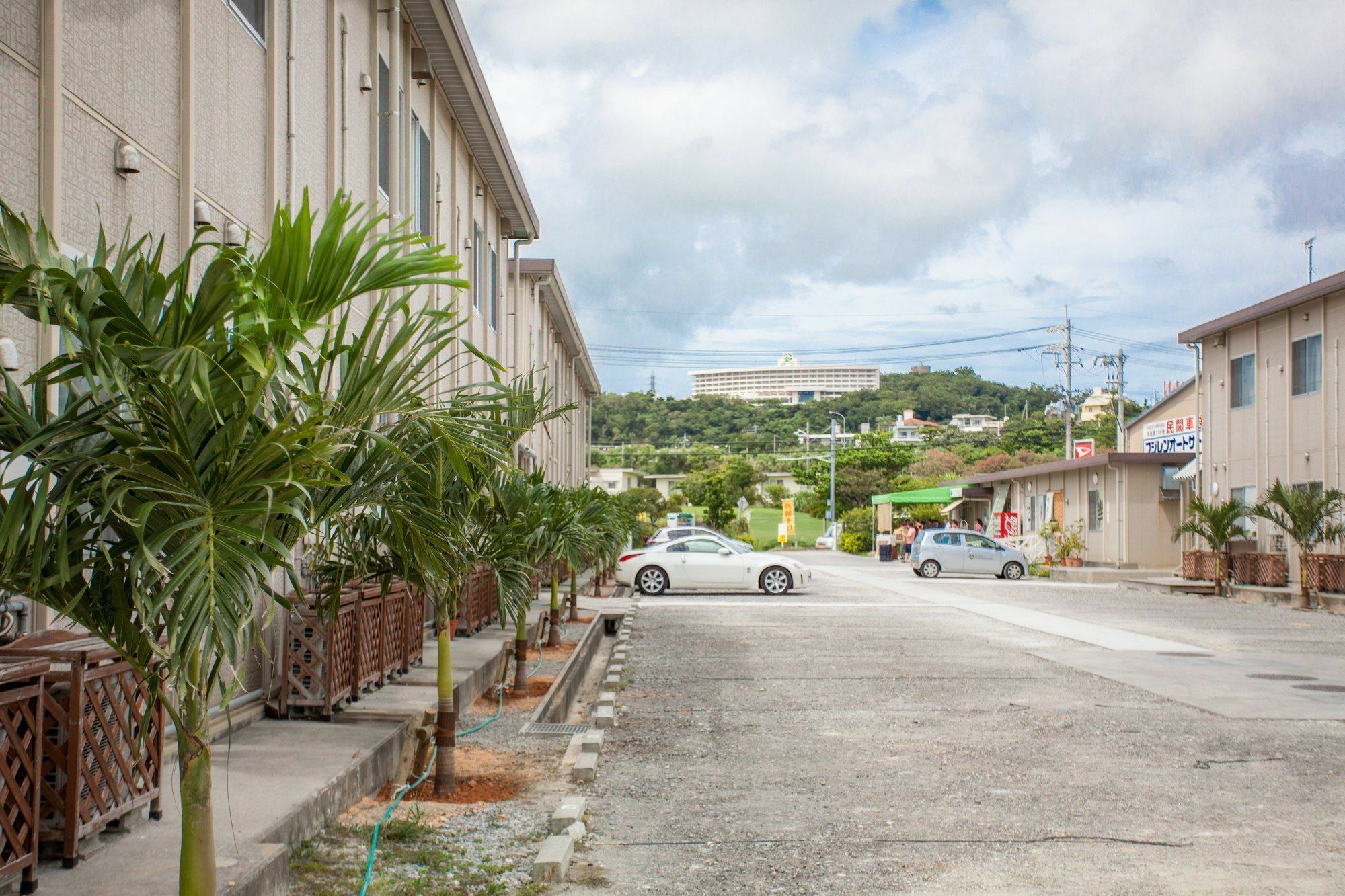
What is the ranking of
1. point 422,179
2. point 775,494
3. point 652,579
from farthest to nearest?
point 775,494, point 652,579, point 422,179

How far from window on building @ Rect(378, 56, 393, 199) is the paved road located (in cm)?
650

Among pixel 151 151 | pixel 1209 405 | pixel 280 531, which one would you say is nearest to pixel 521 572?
pixel 151 151

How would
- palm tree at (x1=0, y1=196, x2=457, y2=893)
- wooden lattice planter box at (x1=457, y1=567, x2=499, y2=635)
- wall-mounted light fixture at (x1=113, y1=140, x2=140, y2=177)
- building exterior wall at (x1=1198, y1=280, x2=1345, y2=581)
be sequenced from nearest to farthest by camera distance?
palm tree at (x1=0, y1=196, x2=457, y2=893) < wall-mounted light fixture at (x1=113, y1=140, x2=140, y2=177) < wooden lattice planter box at (x1=457, y1=567, x2=499, y2=635) < building exterior wall at (x1=1198, y1=280, x2=1345, y2=581)

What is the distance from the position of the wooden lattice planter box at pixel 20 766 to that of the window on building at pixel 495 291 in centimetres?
1596

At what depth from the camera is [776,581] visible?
2717 cm

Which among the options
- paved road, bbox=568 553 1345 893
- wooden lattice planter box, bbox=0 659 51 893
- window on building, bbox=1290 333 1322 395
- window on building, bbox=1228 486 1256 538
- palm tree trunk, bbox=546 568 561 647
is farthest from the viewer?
window on building, bbox=1228 486 1256 538

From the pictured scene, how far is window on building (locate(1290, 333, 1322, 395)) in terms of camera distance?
25.8 metres

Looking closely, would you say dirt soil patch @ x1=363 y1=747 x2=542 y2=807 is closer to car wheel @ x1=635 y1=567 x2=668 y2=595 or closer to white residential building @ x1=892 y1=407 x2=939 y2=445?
car wheel @ x1=635 y1=567 x2=668 y2=595

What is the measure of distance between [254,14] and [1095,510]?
34895 mm

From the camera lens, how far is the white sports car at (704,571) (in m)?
27.1

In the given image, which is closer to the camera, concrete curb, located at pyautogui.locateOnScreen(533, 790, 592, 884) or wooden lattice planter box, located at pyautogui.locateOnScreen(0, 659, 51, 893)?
wooden lattice planter box, located at pyautogui.locateOnScreen(0, 659, 51, 893)

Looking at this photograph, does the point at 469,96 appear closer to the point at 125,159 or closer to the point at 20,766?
the point at 125,159

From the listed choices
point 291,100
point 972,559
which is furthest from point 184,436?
point 972,559

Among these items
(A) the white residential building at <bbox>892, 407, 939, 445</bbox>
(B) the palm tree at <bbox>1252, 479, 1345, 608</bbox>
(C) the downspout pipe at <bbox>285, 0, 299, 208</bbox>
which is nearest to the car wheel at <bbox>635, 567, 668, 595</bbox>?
(B) the palm tree at <bbox>1252, 479, 1345, 608</bbox>
